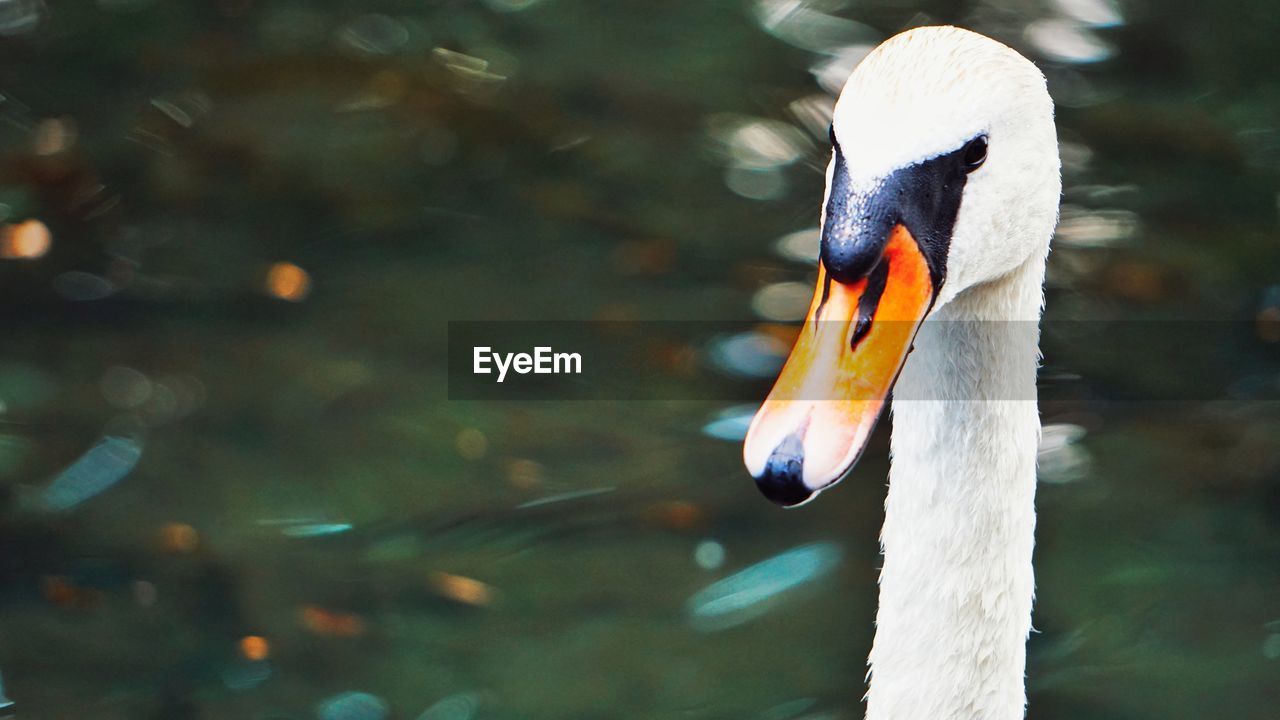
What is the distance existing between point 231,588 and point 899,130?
1.14 metres

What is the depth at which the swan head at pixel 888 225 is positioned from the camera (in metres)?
0.61

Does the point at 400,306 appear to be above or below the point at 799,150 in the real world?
below

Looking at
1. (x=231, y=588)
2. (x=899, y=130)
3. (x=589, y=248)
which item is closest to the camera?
(x=899, y=130)

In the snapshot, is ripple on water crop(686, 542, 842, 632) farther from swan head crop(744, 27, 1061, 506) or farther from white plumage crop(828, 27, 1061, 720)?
swan head crop(744, 27, 1061, 506)

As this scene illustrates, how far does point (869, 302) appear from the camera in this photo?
2.10 feet

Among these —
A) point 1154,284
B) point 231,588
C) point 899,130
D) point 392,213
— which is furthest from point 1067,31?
point 231,588

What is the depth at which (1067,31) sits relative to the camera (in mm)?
1518

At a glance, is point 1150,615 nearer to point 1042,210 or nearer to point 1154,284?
point 1154,284
